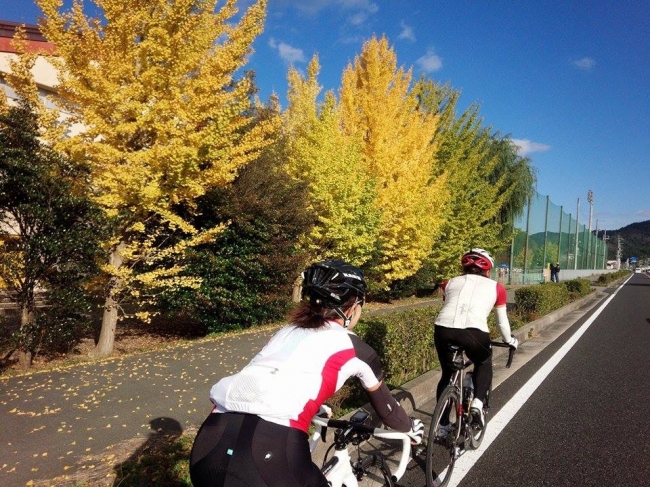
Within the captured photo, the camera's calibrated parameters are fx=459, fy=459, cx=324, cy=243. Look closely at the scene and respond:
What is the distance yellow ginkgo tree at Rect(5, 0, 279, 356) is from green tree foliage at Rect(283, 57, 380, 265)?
4.73 metres

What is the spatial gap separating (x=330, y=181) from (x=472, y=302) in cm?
986

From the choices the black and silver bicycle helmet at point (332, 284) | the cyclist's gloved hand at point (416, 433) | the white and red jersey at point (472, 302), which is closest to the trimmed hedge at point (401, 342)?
the white and red jersey at point (472, 302)

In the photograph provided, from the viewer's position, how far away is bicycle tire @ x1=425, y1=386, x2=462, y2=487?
336 cm

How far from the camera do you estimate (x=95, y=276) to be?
8.34 metres

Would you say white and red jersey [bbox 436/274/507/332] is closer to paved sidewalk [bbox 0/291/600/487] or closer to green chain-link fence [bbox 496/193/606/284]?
paved sidewalk [bbox 0/291/600/487]

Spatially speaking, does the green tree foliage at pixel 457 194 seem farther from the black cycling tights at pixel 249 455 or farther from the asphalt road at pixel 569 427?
the black cycling tights at pixel 249 455

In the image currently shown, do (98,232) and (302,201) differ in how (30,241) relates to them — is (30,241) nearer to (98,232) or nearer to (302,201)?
(98,232)

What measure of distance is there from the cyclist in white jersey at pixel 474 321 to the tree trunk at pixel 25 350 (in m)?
6.48

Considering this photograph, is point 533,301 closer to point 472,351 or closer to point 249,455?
point 472,351

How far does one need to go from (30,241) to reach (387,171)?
11.8 metres

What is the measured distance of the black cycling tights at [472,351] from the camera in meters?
3.93

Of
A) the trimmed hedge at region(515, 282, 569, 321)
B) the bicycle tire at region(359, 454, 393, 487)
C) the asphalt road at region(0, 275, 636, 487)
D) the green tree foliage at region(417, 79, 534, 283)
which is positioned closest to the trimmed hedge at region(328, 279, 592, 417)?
the asphalt road at region(0, 275, 636, 487)

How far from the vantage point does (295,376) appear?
172 centimetres

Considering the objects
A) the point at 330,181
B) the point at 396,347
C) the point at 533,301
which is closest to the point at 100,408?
the point at 396,347
